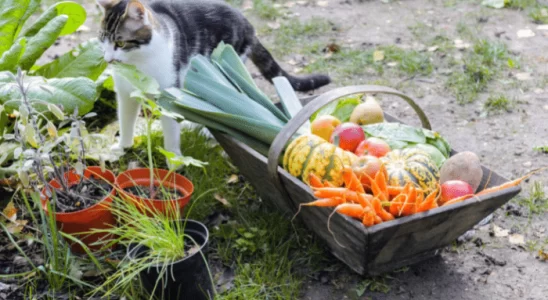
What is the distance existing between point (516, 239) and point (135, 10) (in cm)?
196

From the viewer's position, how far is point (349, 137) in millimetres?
2641

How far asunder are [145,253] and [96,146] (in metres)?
0.62

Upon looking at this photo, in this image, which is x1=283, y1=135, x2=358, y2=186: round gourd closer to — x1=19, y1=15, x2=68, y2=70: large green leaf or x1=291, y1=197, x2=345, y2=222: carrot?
x1=291, y1=197, x2=345, y2=222: carrot

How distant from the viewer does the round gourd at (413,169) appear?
2383mm

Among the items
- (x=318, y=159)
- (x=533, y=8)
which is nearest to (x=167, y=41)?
(x=318, y=159)

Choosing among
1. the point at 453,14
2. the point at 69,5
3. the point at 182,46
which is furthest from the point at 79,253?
the point at 453,14

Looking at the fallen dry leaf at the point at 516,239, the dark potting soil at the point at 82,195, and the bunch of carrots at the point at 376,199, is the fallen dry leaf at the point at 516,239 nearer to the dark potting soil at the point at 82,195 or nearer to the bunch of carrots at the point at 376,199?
the bunch of carrots at the point at 376,199

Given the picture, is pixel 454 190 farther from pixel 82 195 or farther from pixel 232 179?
pixel 82 195

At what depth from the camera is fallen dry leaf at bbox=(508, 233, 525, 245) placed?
2811 mm

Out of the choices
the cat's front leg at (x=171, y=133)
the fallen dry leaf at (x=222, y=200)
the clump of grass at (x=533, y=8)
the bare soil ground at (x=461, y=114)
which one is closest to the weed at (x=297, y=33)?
the bare soil ground at (x=461, y=114)

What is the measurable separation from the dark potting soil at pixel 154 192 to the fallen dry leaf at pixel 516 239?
1461 mm

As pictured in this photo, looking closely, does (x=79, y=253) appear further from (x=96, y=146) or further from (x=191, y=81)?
(x=191, y=81)

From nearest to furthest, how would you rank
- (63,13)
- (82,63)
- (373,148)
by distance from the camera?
(373,148), (82,63), (63,13)

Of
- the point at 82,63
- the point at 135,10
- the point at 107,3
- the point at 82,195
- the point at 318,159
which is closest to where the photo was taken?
the point at 318,159
